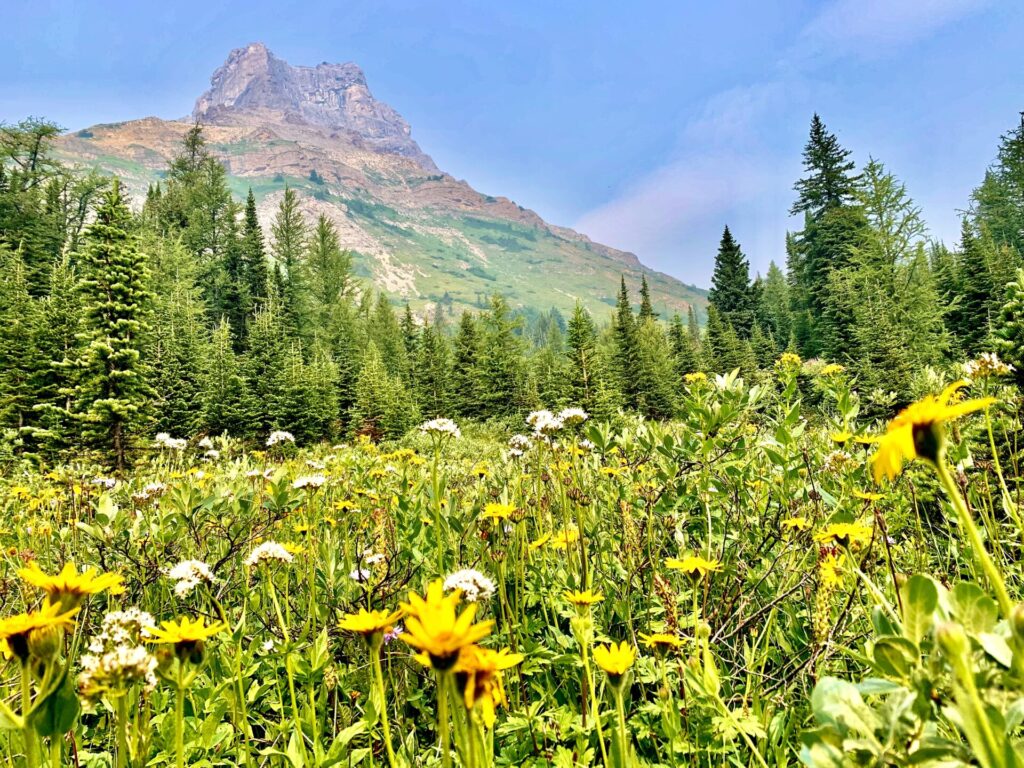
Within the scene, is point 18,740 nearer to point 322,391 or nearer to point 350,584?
point 350,584

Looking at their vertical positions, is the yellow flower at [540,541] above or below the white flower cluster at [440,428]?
below

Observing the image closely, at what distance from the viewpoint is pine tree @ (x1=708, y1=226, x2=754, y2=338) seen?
46.1 m

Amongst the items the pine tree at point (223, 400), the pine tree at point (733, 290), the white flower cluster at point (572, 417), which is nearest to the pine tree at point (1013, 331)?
the white flower cluster at point (572, 417)

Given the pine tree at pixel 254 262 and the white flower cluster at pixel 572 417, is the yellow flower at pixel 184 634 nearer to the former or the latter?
the white flower cluster at pixel 572 417

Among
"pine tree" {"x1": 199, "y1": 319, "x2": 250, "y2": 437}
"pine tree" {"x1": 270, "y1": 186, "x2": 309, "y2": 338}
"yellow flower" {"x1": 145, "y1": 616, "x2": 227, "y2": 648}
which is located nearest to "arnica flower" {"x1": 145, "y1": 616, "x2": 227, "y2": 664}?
"yellow flower" {"x1": 145, "y1": 616, "x2": 227, "y2": 648}

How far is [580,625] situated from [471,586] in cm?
28

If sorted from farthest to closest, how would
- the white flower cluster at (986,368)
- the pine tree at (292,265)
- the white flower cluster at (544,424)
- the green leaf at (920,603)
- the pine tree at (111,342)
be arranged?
1. the pine tree at (292,265)
2. the pine tree at (111,342)
3. the white flower cluster at (544,424)
4. the white flower cluster at (986,368)
5. the green leaf at (920,603)

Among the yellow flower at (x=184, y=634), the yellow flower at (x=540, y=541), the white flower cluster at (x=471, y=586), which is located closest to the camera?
the yellow flower at (x=184, y=634)

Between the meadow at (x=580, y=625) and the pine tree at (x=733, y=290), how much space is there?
1837 inches

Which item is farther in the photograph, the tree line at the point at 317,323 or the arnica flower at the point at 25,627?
the tree line at the point at 317,323

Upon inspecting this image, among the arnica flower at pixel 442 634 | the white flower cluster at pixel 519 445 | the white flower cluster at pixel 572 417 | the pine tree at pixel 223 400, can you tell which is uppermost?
the pine tree at pixel 223 400

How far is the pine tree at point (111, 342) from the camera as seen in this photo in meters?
13.0

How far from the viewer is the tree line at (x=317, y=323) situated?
13.6 metres

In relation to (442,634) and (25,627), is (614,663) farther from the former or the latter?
(25,627)
